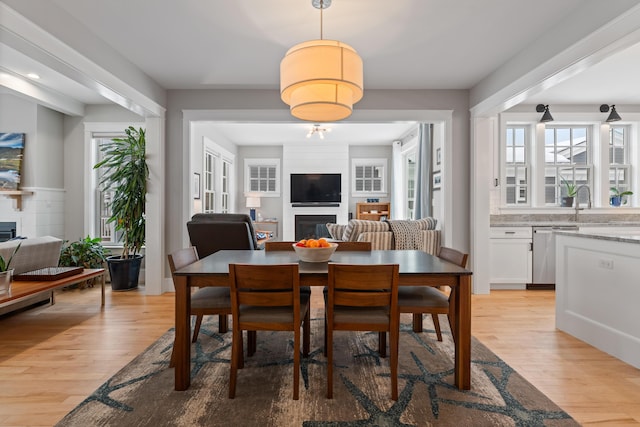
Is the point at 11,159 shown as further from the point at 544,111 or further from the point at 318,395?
the point at 544,111

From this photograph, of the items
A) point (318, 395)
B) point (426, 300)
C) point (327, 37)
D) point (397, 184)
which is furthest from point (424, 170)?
point (318, 395)

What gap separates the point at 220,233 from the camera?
388 cm

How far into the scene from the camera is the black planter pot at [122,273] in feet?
14.9

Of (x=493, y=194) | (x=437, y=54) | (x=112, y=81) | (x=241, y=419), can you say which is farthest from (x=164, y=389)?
(x=493, y=194)

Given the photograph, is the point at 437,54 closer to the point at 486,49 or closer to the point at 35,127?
the point at 486,49

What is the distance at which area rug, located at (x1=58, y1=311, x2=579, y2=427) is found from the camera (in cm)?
178

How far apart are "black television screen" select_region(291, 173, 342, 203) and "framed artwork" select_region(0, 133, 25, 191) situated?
16.8ft

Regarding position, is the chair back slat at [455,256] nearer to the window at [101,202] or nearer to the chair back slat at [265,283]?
the chair back slat at [265,283]

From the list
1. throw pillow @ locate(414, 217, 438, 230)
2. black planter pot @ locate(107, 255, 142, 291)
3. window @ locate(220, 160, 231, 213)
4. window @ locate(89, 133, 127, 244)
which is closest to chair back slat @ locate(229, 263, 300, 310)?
throw pillow @ locate(414, 217, 438, 230)

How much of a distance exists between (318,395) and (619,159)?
5890 millimetres

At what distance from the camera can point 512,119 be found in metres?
4.98

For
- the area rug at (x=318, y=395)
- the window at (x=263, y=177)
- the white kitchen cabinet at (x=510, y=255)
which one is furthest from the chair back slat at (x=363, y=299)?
the window at (x=263, y=177)

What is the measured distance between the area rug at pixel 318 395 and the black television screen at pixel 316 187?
6039 mm

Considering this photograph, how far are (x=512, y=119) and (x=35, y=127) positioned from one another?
6.73 meters
